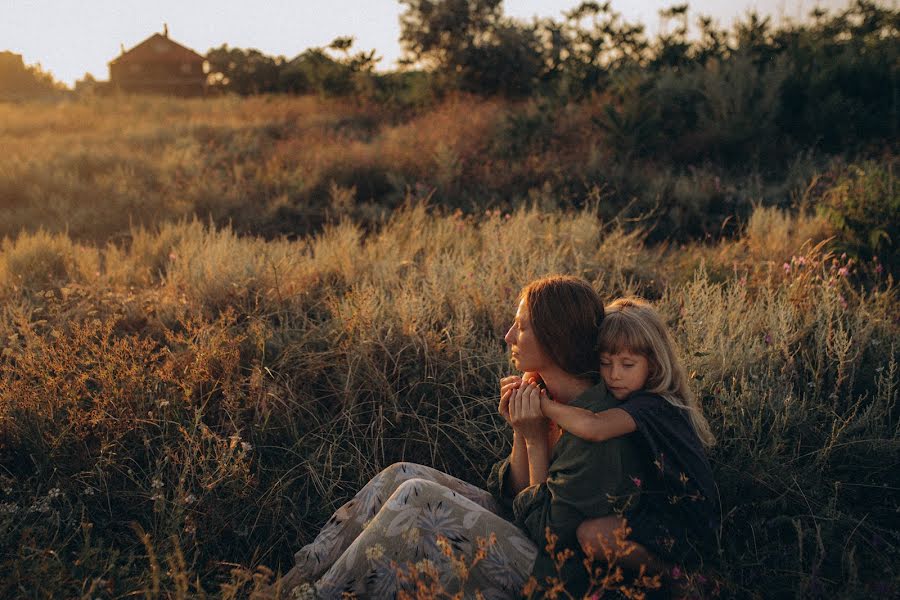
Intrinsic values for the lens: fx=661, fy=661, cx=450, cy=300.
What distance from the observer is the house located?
3033 cm

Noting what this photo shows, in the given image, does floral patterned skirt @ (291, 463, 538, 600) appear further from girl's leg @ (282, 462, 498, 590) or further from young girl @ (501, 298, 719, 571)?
young girl @ (501, 298, 719, 571)

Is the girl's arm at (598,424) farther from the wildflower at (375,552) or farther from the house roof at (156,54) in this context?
the house roof at (156,54)

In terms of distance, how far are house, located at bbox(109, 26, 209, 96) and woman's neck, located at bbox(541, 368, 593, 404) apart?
104ft

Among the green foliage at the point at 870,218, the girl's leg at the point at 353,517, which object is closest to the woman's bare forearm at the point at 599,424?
the girl's leg at the point at 353,517

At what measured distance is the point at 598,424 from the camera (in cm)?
197

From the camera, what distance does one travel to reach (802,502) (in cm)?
268

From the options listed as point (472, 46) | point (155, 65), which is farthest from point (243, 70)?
point (472, 46)

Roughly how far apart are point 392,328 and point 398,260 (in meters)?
1.62

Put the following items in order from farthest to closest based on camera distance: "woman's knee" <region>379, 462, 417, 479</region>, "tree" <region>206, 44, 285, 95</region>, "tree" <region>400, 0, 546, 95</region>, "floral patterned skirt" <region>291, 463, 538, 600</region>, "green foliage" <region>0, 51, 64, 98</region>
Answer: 1. "green foliage" <region>0, 51, 64, 98</region>
2. "tree" <region>206, 44, 285, 95</region>
3. "tree" <region>400, 0, 546, 95</region>
4. "woman's knee" <region>379, 462, 417, 479</region>
5. "floral patterned skirt" <region>291, 463, 538, 600</region>

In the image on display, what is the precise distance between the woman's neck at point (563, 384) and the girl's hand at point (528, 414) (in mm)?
99

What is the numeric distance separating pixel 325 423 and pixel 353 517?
0.97 meters

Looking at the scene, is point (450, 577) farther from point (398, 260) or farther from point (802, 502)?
point (398, 260)

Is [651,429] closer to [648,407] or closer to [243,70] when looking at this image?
[648,407]

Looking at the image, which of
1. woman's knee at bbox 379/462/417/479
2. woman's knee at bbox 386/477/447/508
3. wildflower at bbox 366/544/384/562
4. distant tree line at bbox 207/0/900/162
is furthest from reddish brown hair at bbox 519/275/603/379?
distant tree line at bbox 207/0/900/162
